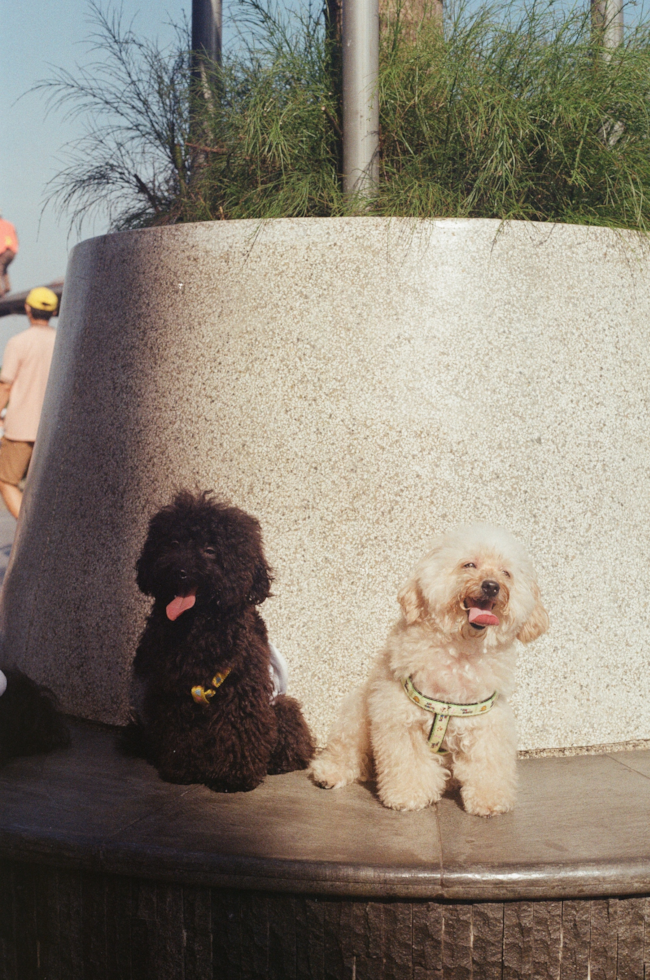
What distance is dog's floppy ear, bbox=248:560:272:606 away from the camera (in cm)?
297

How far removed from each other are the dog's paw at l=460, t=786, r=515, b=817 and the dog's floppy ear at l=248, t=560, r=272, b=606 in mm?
916

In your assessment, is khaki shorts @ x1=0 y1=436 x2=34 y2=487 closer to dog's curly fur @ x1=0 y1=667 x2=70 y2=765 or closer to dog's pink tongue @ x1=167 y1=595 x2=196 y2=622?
dog's curly fur @ x1=0 y1=667 x2=70 y2=765

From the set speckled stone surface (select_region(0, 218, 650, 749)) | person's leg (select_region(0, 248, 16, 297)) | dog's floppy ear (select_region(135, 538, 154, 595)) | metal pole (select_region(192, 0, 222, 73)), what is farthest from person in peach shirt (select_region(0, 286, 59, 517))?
dog's floppy ear (select_region(135, 538, 154, 595))

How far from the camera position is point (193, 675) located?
9.60 feet

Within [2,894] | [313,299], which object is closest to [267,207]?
[313,299]

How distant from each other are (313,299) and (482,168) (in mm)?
964

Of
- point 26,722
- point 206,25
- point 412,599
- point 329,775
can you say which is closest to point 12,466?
point 206,25

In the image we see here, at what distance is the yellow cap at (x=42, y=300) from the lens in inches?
256

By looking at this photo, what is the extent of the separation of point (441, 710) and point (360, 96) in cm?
256

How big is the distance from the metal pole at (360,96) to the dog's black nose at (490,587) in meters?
1.91

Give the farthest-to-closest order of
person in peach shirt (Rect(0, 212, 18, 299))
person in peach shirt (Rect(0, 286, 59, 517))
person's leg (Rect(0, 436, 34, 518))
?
person's leg (Rect(0, 436, 34, 518)) < person in peach shirt (Rect(0, 286, 59, 517)) < person in peach shirt (Rect(0, 212, 18, 299))

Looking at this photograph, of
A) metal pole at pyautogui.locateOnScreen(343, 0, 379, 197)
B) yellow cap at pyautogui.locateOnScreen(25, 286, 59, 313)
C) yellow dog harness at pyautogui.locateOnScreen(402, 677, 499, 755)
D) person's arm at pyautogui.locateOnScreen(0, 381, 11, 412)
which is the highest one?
metal pole at pyautogui.locateOnScreen(343, 0, 379, 197)

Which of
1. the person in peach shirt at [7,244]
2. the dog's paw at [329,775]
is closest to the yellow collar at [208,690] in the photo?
the dog's paw at [329,775]

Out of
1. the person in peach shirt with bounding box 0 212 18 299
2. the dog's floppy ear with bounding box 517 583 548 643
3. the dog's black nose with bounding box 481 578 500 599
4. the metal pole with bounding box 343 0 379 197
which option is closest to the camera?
the dog's black nose with bounding box 481 578 500 599
